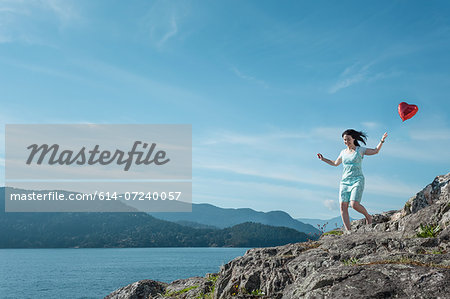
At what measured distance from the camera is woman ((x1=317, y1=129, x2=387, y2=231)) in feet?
37.1

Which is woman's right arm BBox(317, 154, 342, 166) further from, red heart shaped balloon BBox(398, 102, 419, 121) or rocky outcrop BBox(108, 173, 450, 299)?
red heart shaped balloon BBox(398, 102, 419, 121)

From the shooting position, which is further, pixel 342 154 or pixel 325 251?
pixel 342 154

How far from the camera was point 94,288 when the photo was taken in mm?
85812

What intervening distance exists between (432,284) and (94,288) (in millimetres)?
91043

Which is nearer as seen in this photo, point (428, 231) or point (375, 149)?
point (428, 231)

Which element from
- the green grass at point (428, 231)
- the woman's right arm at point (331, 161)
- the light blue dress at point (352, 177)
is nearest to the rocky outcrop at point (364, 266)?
the green grass at point (428, 231)

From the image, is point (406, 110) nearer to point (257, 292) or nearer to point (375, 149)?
point (375, 149)

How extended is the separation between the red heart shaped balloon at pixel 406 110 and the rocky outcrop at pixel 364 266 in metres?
2.03

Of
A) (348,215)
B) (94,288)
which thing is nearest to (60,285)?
(94,288)

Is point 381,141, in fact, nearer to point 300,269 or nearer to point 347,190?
point 347,190

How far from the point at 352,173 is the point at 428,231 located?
3510 millimetres

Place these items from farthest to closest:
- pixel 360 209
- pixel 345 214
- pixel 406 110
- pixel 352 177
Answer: pixel 345 214
pixel 352 177
pixel 406 110
pixel 360 209

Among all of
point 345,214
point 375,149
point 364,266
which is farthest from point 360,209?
point 364,266

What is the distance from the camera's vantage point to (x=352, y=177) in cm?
1157
